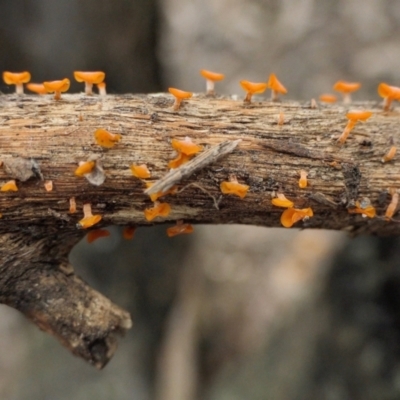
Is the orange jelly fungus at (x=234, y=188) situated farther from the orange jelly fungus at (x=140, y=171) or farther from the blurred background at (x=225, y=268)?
the blurred background at (x=225, y=268)

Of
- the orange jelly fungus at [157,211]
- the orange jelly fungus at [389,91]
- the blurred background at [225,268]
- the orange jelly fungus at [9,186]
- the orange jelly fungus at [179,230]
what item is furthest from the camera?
the blurred background at [225,268]

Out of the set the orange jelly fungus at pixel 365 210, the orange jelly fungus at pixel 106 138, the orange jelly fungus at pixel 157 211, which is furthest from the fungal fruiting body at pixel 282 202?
the orange jelly fungus at pixel 106 138

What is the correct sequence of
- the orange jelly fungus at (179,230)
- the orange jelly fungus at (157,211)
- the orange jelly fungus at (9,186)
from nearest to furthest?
the orange jelly fungus at (9,186) < the orange jelly fungus at (157,211) < the orange jelly fungus at (179,230)

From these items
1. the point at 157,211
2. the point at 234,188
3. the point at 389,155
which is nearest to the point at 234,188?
the point at 234,188

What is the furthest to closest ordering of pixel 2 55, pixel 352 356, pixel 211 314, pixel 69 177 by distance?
pixel 211 314, pixel 2 55, pixel 352 356, pixel 69 177

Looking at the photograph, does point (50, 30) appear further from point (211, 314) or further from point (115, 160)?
point (211, 314)

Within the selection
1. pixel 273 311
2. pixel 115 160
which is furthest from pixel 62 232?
pixel 273 311
